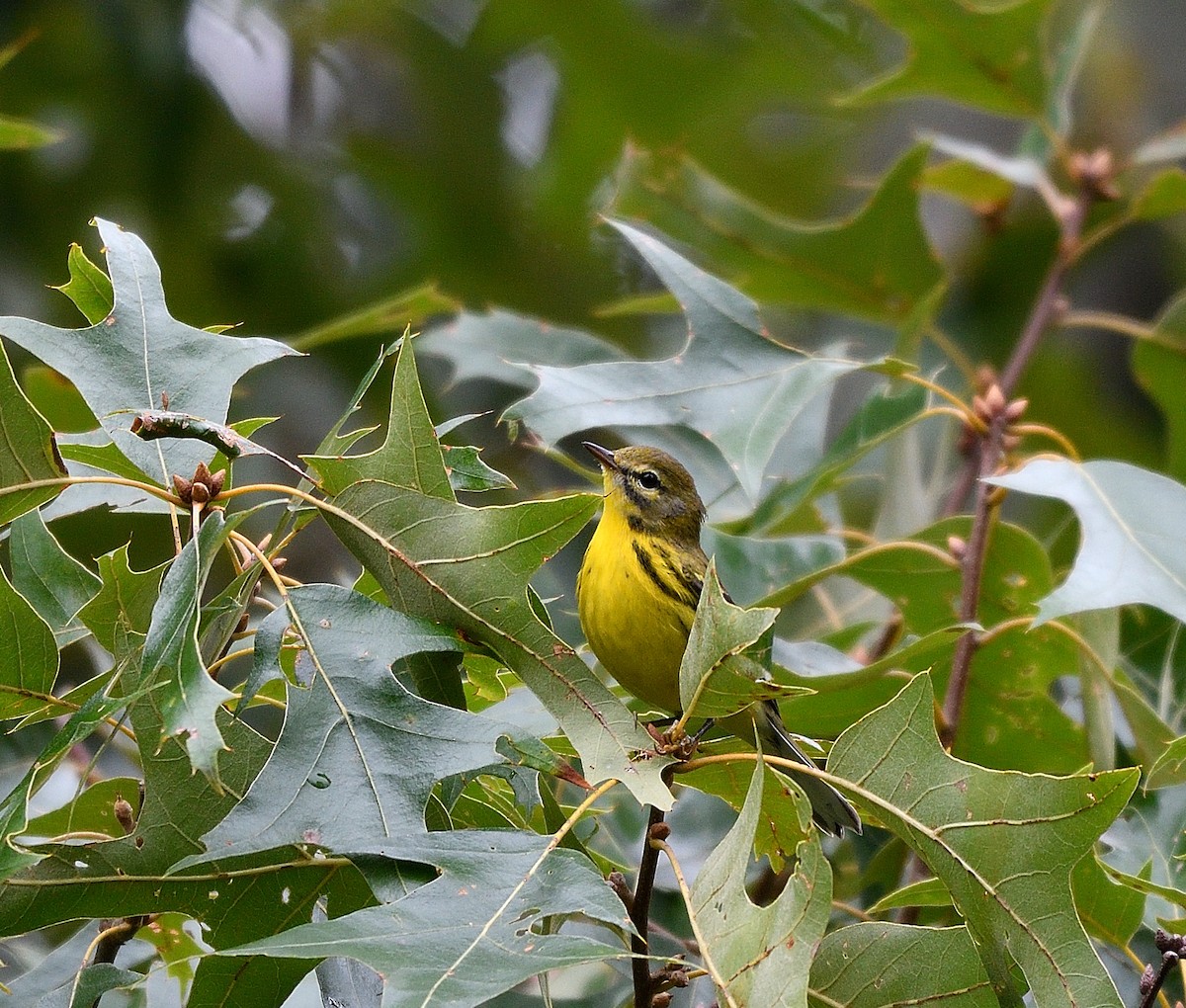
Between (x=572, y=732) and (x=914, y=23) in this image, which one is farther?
(x=914, y=23)

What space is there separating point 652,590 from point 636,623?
195mm

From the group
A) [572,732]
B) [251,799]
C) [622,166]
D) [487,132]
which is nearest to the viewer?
[251,799]

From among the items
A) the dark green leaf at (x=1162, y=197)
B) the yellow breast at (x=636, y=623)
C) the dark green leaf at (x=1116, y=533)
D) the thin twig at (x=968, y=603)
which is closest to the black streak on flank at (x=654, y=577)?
the yellow breast at (x=636, y=623)

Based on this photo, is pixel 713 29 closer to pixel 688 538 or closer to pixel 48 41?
pixel 48 41

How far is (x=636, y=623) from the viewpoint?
12.0 ft

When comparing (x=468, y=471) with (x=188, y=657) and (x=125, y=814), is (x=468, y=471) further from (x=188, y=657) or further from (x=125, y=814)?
(x=125, y=814)

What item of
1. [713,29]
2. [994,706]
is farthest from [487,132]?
[994,706]

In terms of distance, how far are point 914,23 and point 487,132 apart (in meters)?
3.89

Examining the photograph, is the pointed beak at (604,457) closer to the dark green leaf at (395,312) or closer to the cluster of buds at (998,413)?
the dark green leaf at (395,312)

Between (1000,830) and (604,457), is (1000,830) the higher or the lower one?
A: the higher one

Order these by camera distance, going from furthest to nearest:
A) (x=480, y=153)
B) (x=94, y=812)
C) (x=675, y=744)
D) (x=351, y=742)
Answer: (x=480, y=153), (x=94, y=812), (x=675, y=744), (x=351, y=742)

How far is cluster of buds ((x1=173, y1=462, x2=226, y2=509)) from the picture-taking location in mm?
2463

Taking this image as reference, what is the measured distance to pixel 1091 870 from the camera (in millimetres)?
2943

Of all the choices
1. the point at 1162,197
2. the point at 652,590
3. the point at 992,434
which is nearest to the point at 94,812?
the point at 652,590
